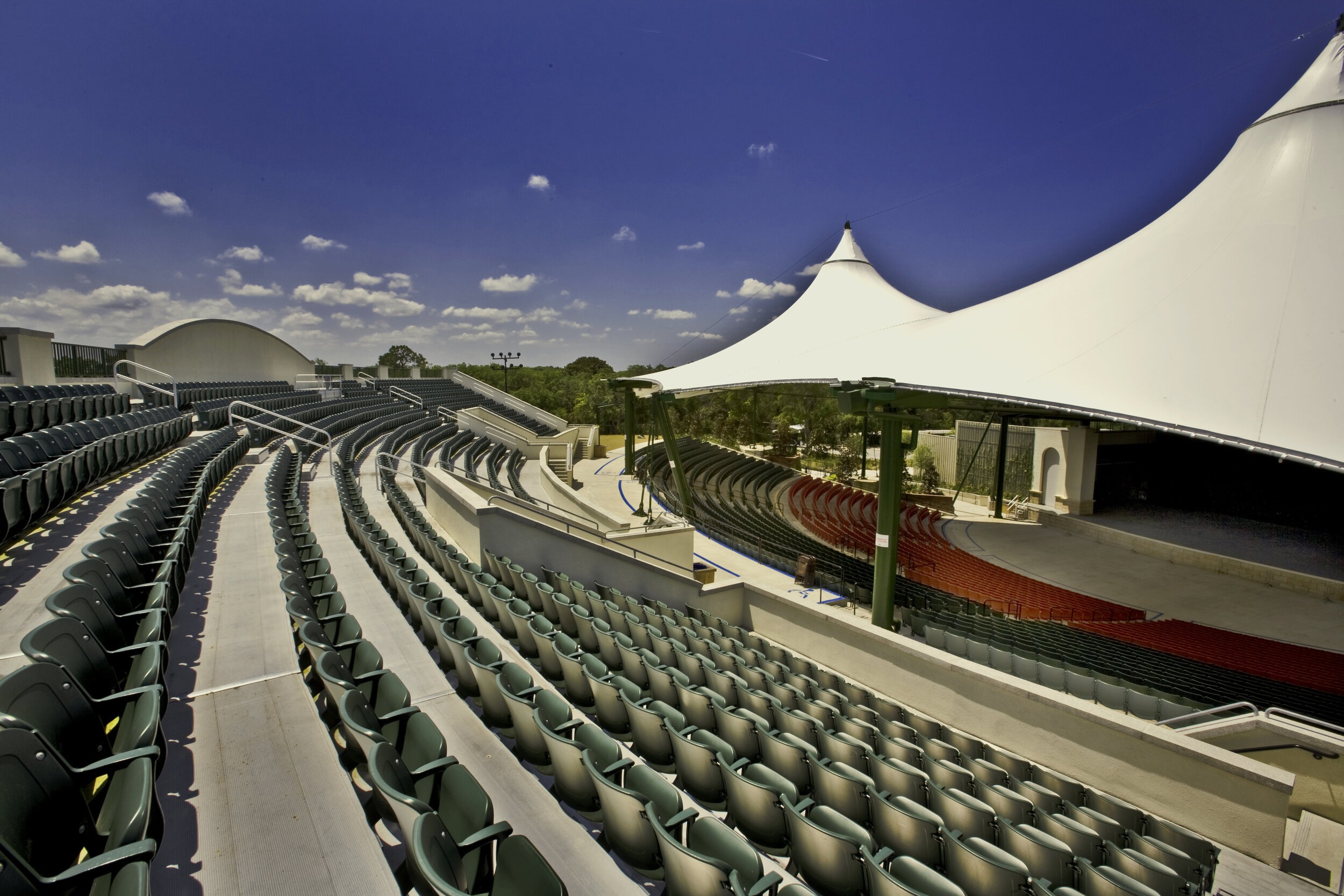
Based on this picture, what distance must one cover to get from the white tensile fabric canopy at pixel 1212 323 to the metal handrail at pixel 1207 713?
357 centimetres

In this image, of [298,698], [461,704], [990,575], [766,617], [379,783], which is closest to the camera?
[379,783]

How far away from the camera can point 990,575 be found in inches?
759

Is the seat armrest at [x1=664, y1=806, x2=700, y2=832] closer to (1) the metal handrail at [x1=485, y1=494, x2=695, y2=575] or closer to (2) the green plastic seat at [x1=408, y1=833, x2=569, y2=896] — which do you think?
(2) the green plastic seat at [x1=408, y1=833, x2=569, y2=896]

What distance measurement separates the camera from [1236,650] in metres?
13.3

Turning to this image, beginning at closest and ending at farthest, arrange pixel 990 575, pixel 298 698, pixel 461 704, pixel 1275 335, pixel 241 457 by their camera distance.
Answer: pixel 298 698 < pixel 461 704 < pixel 1275 335 < pixel 241 457 < pixel 990 575

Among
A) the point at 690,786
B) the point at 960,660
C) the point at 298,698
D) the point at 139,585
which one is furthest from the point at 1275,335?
the point at 139,585

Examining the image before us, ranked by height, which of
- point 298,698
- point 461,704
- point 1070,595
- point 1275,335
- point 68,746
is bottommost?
point 1070,595

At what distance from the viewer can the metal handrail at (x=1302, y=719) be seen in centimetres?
794

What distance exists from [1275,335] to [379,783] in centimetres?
1338

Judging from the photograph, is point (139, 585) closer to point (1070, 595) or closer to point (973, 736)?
point (973, 736)

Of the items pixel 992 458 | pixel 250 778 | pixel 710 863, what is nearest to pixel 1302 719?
pixel 710 863

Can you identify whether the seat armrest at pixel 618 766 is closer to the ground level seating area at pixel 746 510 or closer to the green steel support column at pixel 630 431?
the ground level seating area at pixel 746 510

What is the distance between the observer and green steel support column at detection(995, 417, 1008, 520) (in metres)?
27.6

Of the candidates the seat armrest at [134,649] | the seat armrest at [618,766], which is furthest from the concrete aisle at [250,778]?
the seat armrest at [618,766]
